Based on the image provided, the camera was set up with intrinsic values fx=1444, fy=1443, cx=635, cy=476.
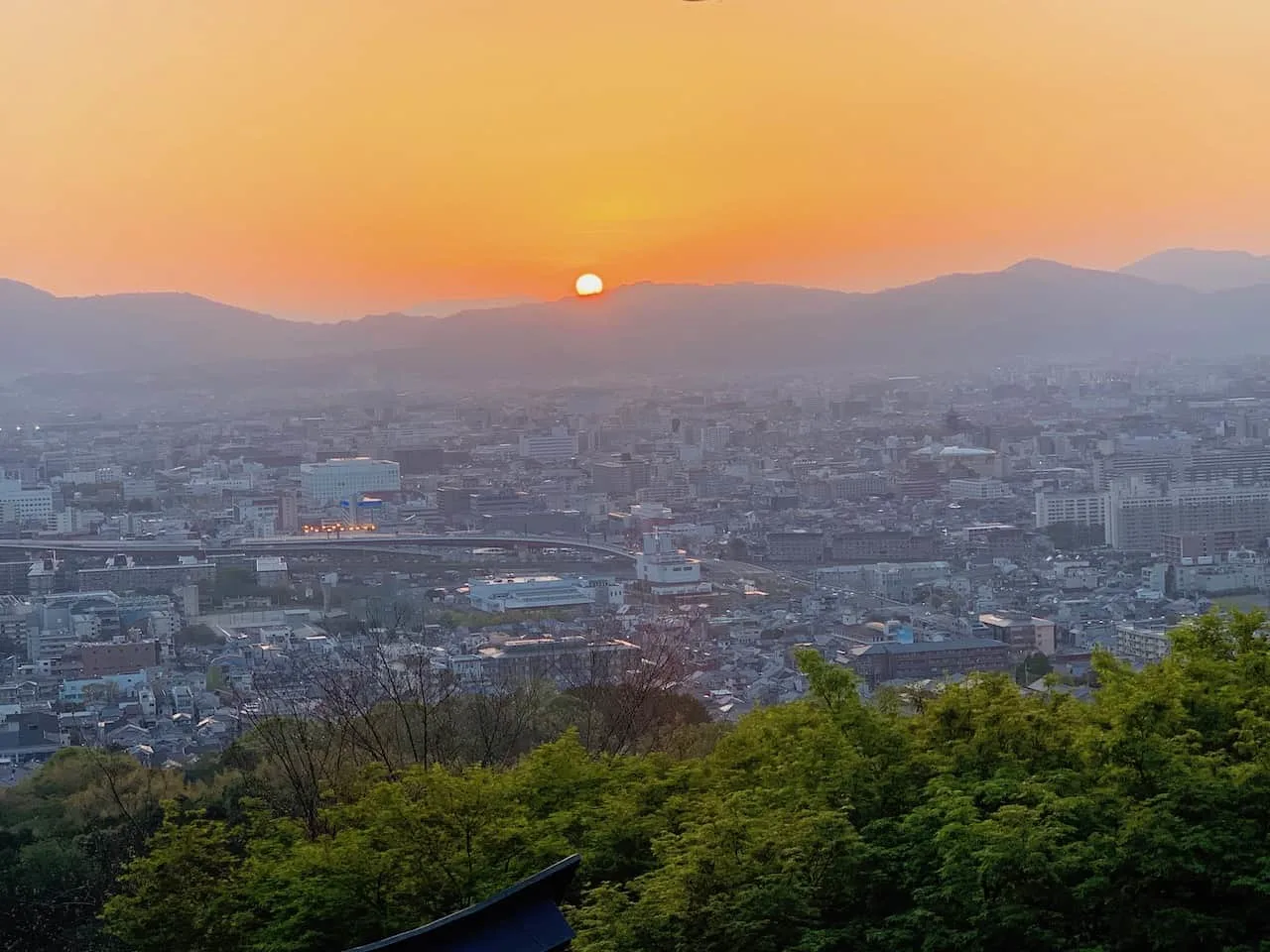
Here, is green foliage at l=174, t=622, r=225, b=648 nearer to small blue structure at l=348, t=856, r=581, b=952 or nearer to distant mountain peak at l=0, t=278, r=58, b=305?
distant mountain peak at l=0, t=278, r=58, b=305

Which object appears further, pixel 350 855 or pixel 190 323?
pixel 190 323

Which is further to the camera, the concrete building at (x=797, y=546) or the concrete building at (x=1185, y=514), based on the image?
the concrete building at (x=797, y=546)

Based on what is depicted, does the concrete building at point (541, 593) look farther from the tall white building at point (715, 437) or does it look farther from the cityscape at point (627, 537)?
the tall white building at point (715, 437)

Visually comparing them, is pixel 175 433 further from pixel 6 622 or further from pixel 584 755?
pixel 584 755

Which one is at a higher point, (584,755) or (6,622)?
(584,755)

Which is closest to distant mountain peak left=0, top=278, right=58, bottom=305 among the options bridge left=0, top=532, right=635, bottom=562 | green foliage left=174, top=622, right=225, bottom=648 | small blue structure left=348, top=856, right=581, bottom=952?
bridge left=0, top=532, right=635, bottom=562

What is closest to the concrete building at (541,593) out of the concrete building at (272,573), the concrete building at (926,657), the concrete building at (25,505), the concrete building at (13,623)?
the concrete building at (272,573)

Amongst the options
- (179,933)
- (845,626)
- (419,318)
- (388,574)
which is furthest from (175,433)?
(179,933)
